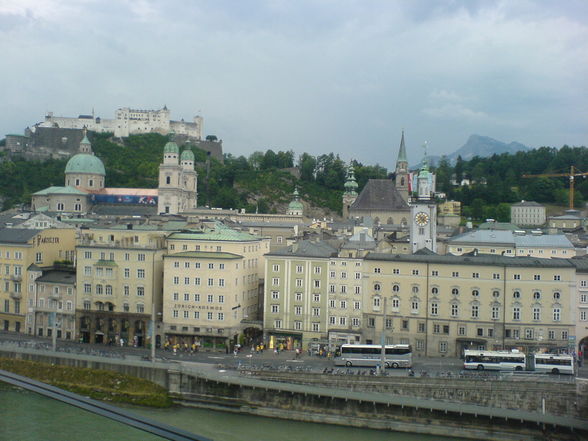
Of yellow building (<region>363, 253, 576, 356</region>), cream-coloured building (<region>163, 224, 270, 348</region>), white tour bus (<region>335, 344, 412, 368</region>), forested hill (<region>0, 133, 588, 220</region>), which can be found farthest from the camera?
forested hill (<region>0, 133, 588, 220</region>)

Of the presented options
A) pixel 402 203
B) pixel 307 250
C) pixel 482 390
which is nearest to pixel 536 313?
pixel 482 390

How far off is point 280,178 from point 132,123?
1345 inches

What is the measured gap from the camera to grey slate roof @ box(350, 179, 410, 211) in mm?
82188

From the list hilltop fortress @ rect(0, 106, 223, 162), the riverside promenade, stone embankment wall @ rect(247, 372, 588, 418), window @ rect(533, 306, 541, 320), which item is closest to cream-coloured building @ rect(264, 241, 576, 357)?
window @ rect(533, 306, 541, 320)

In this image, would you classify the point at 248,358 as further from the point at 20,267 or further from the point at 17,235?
the point at 17,235

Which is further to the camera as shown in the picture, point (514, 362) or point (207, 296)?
point (207, 296)

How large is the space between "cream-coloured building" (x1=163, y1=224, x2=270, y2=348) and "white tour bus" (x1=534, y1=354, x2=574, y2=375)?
17734mm

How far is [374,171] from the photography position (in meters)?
112

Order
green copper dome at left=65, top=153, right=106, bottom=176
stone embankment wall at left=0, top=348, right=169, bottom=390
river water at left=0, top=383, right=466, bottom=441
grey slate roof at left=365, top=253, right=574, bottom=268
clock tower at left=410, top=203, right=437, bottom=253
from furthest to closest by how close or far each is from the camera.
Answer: green copper dome at left=65, top=153, right=106, bottom=176
clock tower at left=410, top=203, right=437, bottom=253
grey slate roof at left=365, top=253, right=574, bottom=268
stone embankment wall at left=0, top=348, right=169, bottom=390
river water at left=0, top=383, right=466, bottom=441

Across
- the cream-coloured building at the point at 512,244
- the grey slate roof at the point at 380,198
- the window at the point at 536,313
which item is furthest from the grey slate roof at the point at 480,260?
the grey slate roof at the point at 380,198

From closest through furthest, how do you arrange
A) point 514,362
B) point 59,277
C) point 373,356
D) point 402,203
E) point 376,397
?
point 376,397, point 514,362, point 373,356, point 59,277, point 402,203

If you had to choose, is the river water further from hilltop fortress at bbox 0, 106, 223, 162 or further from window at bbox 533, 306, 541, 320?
hilltop fortress at bbox 0, 106, 223, 162

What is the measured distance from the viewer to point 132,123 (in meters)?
127

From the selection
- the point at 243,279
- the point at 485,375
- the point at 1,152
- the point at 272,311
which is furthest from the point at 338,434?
the point at 1,152
